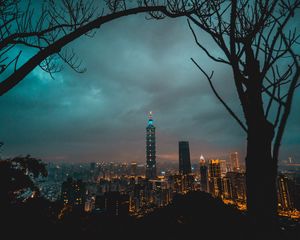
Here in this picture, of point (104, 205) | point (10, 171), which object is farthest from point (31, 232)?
point (104, 205)

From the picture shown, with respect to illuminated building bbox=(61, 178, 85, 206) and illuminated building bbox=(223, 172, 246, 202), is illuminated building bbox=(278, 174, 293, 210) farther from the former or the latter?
illuminated building bbox=(61, 178, 85, 206)

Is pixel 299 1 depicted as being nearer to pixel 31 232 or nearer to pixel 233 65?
pixel 233 65

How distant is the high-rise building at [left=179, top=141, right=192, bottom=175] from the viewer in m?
154

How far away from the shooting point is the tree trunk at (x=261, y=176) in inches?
46.9

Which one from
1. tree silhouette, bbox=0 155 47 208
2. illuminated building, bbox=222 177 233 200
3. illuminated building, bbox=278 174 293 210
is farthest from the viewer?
illuminated building, bbox=222 177 233 200

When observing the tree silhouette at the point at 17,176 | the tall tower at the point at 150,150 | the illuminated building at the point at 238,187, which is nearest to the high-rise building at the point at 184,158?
the tall tower at the point at 150,150

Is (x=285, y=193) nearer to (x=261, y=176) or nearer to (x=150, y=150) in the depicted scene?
(x=261, y=176)

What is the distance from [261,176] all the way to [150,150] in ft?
589

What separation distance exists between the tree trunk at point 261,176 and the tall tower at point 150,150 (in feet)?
550

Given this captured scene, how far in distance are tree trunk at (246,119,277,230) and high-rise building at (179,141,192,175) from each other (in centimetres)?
15487

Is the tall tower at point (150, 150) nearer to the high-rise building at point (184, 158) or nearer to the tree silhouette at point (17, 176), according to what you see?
the high-rise building at point (184, 158)

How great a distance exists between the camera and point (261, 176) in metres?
1.22

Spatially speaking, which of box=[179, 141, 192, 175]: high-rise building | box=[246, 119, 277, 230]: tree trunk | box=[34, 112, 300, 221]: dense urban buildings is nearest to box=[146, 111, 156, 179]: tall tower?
box=[179, 141, 192, 175]: high-rise building

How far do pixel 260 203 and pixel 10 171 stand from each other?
5.99m
